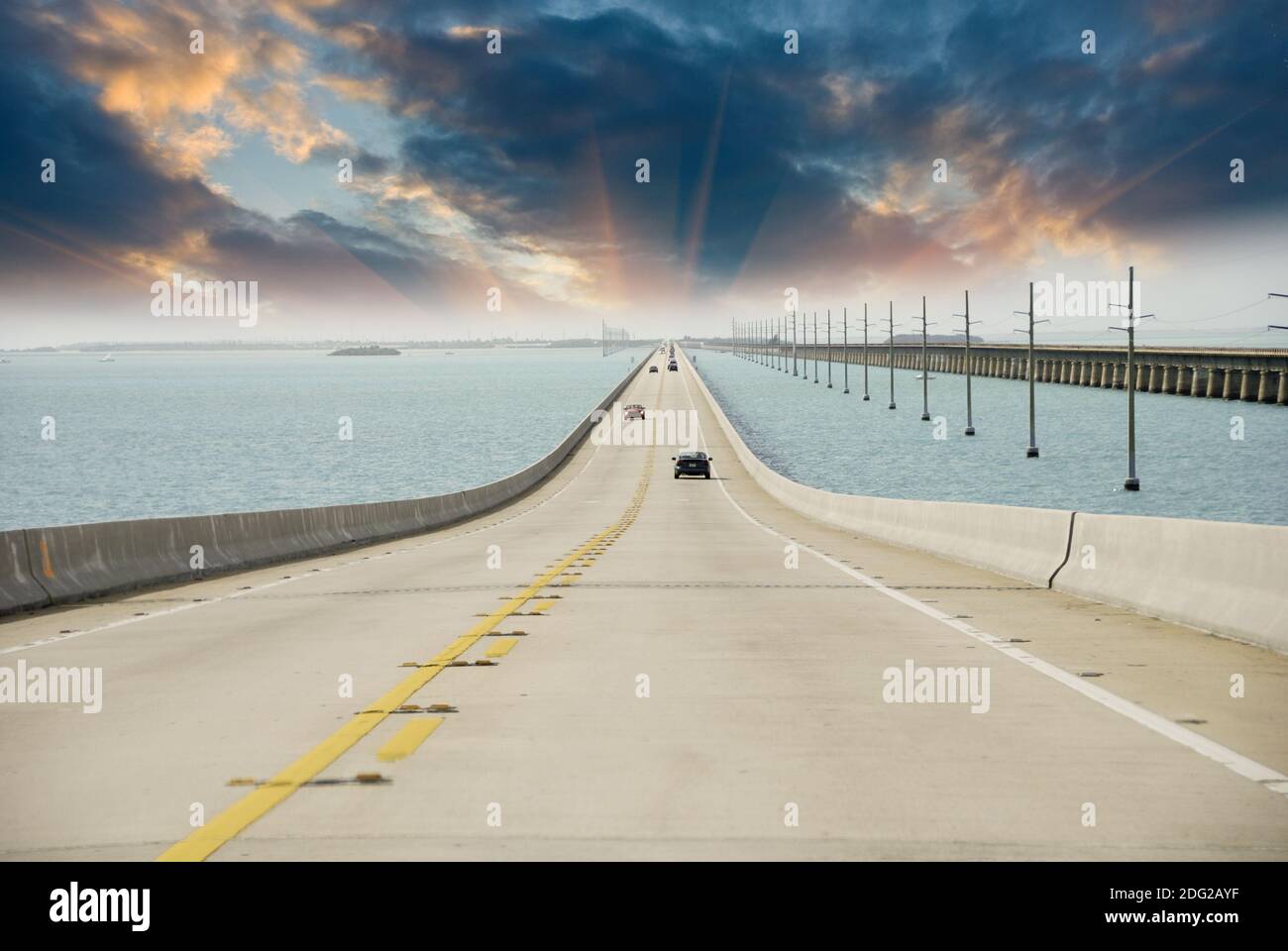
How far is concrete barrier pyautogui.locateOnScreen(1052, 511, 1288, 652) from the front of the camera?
1177 centimetres

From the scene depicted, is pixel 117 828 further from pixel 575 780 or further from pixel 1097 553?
pixel 1097 553

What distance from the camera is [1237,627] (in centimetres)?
1229

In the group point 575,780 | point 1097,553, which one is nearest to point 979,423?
point 1097,553

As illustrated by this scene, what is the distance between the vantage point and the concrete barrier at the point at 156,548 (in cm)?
1733

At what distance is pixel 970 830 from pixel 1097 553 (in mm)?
11014

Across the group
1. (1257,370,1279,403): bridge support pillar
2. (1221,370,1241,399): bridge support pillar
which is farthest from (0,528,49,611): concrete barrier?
(1221,370,1241,399): bridge support pillar

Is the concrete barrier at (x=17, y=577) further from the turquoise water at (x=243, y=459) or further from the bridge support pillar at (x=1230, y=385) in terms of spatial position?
the bridge support pillar at (x=1230, y=385)

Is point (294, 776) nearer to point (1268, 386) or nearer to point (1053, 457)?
point (1053, 457)

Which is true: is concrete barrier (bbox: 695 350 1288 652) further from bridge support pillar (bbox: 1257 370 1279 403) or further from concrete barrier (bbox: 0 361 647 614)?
bridge support pillar (bbox: 1257 370 1279 403)

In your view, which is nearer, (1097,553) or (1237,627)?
(1237,627)

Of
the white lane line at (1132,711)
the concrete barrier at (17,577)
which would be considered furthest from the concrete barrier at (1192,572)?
the concrete barrier at (17,577)

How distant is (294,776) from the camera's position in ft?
24.0

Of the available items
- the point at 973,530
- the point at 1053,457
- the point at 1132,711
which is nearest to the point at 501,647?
the point at 1132,711
